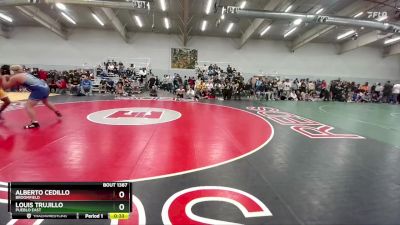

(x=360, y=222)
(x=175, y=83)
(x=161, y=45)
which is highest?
(x=161, y=45)

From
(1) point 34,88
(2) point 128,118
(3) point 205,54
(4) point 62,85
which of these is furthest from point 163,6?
(1) point 34,88

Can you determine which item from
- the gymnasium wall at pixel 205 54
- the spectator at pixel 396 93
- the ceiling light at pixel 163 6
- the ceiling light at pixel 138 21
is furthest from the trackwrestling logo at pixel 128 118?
the spectator at pixel 396 93

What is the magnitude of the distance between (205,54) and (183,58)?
1.88 m

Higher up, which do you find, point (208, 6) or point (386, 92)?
point (208, 6)

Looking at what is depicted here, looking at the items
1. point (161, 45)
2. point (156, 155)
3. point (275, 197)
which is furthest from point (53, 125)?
point (161, 45)

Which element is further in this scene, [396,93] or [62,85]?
[396,93]

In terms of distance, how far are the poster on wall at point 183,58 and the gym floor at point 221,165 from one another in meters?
15.4

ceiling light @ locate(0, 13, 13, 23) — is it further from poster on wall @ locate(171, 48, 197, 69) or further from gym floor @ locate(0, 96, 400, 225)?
gym floor @ locate(0, 96, 400, 225)

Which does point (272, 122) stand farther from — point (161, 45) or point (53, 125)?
point (161, 45)

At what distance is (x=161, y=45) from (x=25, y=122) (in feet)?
53.1

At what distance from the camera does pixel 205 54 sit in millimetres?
21312

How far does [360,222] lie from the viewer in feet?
7.38
